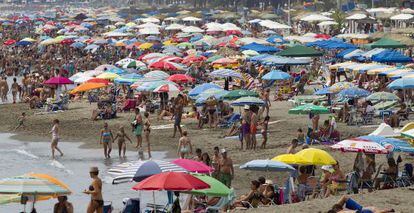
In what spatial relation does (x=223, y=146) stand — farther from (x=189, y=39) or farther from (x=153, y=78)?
(x=189, y=39)

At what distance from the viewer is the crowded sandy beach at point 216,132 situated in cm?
1666

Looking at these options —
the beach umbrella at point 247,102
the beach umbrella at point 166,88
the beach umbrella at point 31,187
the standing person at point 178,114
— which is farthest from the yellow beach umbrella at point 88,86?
the beach umbrella at point 31,187

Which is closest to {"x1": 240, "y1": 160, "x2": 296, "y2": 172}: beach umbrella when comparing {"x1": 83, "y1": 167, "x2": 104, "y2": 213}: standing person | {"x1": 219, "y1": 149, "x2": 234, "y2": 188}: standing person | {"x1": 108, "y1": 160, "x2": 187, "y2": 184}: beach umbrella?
{"x1": 219, "y1": 149, "x2": 234, "y2": 188}: standing person

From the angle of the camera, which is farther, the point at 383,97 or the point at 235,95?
the point at 235,95

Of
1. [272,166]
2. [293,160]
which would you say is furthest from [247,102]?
[272,166]

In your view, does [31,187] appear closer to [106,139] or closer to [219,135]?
[106,139]

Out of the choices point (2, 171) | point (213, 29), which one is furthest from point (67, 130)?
point (213, 29)

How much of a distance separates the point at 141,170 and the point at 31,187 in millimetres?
2155

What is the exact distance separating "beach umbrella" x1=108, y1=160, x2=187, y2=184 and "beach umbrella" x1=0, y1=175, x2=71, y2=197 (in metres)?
1.49

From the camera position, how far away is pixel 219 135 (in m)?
27.9

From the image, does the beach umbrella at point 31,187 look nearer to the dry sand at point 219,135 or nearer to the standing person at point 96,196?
the standing person at point 96,196

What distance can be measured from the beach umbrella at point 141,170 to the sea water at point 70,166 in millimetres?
3370

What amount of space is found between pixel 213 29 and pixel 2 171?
34940 mm

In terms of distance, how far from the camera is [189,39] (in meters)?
61.2
